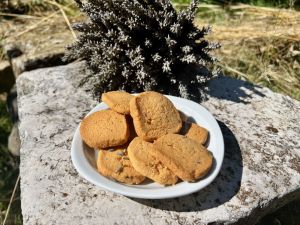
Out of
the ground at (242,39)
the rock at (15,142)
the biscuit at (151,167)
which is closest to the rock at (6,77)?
the ground at (242,39)

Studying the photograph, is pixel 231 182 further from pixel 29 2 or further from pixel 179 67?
pixel 29 2

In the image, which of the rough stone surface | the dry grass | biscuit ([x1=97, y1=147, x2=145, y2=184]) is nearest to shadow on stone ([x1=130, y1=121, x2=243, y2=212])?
the rough stone surface

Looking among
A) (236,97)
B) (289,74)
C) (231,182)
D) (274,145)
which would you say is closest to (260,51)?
(289,74)

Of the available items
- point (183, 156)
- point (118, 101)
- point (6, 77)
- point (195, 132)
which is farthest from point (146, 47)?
point (6, 77)

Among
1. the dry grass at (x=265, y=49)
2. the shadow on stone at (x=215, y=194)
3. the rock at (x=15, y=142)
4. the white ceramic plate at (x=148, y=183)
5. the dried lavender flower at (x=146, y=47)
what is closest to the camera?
the white ceramic plate at (x=148, y=183)

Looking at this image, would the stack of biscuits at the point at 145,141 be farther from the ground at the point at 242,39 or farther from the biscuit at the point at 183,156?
the ground at the point at 242,39

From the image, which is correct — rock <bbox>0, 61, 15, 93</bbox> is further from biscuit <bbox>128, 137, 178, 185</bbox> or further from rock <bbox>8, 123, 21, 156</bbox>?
biscuit <bbox>128, 137, 178, 185</bbox>
